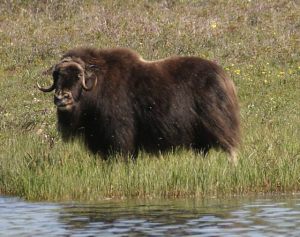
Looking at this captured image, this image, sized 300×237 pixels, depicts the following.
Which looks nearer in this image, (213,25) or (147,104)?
(147,104)

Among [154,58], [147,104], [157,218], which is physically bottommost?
Answer: [157,218]

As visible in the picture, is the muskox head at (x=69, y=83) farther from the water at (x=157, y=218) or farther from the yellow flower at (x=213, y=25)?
the yellow flower at (x=213, y=25)

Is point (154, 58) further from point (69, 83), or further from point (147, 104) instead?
point (69, 83)

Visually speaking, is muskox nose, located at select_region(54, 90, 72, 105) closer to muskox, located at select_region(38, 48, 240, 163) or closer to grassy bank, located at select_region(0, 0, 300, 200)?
muskox, located at select_region(38, 48, 240, 163)

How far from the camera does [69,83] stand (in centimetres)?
1267

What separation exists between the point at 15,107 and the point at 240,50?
515 centimetres

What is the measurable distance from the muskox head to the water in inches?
62.8

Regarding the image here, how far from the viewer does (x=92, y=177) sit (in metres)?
11.4

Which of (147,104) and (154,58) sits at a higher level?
(154,58)

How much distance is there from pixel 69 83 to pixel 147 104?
0.95m

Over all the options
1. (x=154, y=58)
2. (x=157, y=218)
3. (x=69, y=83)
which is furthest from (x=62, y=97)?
(x=154, y=58)

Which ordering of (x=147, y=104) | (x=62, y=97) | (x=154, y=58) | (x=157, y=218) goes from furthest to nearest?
(x=154, y=58), (x=147, y=104), (x=62, y=97), (x=157, y=218)

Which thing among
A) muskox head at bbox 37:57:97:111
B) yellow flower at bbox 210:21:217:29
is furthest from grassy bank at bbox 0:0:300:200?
muskox head at bbox 37:57:97:111

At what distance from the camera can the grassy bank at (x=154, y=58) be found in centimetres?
1136
